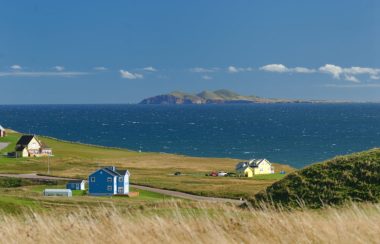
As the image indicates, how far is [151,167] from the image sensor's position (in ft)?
316

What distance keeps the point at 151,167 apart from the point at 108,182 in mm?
32733

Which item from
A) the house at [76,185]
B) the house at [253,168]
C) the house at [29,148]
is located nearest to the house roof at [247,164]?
the house at [253,168]

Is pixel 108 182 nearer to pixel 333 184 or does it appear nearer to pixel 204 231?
pixel 333 184

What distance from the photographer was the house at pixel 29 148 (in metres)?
102

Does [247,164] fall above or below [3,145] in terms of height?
below

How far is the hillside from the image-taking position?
61.1ft

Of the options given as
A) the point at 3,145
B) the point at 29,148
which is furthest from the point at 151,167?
the point at 3,145

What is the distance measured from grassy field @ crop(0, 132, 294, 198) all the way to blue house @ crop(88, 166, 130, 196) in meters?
4.47

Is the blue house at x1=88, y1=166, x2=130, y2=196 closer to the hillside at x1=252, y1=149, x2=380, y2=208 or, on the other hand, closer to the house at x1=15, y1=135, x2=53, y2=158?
the house at x1=15, y1=135, x2=53, y2=158

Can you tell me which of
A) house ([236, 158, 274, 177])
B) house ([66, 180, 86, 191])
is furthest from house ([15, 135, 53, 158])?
house ([236, 158, 274, 177])

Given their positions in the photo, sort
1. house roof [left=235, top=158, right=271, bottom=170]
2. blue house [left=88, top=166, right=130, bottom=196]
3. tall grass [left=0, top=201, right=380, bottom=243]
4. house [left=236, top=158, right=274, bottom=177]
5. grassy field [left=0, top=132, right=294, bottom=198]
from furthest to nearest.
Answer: house roof [left=235, top=158, right=271, bottom=170]
house [left=236, top=158, right=274, bottom=177]
grassy field [left=0, top=132, right=294, bottom=198]
blue house [left=88, top=166, right=130, bottom=196]
tall grass [left=0, top=201, right=380, bottom=243]

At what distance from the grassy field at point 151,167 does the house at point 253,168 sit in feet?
12.0

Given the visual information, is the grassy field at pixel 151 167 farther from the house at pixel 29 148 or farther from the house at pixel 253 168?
the house at pixel 253 168

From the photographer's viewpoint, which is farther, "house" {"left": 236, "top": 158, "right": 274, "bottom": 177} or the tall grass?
"house" {"left": 236, "top": 158, "right": 274, "bottom": 177}
